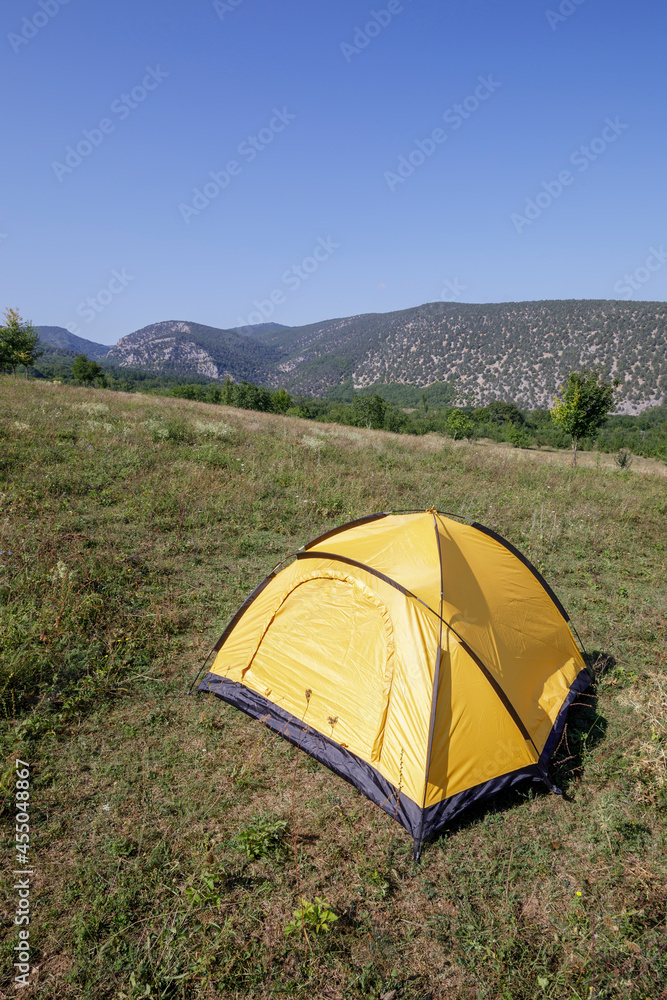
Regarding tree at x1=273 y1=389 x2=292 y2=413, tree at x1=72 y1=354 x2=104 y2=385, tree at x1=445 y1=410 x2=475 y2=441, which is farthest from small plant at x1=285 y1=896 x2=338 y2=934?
tree at x1=273 y1=389 x2=292 y2=413

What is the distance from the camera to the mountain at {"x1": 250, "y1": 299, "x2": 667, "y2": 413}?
94250mm

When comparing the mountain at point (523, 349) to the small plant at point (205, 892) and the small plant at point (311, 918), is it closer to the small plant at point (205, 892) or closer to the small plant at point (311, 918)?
the small plant at point (311, 918)

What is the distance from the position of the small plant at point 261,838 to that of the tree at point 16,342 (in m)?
31.8

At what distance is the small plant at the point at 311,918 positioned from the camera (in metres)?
2.87

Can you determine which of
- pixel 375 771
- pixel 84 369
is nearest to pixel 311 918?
pixel 375 771

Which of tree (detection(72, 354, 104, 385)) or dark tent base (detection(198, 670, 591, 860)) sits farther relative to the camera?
tree (detection(72, 354, 104, 385))

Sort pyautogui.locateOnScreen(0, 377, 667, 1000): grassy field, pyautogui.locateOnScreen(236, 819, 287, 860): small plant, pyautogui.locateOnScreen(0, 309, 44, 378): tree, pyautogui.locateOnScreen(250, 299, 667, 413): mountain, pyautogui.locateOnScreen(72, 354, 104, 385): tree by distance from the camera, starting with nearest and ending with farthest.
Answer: pyautogui.locateOnScreen(0, 377, 667, 1000): grassy field → pyautogui.locateOnScreen(236, 819, 287, 860): small plant → pyautogui.locateOnScreen(0, 309, 44, 378): tree → pyautogui.locateOnScreen(72, 354, 104, 385): tree → pyautogui.locateOnScreen(250, 299, 667, 413): mountain

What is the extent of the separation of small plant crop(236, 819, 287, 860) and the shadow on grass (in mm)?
1211

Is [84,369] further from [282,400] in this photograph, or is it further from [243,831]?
[243,831]

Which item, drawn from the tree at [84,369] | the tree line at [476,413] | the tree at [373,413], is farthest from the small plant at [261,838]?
the tree at [373,413]

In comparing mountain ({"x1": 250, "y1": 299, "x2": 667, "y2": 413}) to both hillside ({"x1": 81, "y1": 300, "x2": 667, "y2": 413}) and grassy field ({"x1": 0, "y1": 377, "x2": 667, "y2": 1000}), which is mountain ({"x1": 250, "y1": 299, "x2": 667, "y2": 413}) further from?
grassy field ({"x1": 0, "y1": 377, "x2": 667, "y2": 1000})

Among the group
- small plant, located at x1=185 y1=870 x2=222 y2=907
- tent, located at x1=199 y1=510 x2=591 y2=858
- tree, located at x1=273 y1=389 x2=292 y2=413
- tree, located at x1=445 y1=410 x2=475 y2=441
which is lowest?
small plant, located at x1=185 y1=870 x2=222 y2=907

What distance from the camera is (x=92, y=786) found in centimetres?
390

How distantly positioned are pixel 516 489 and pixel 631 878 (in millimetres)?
10850
